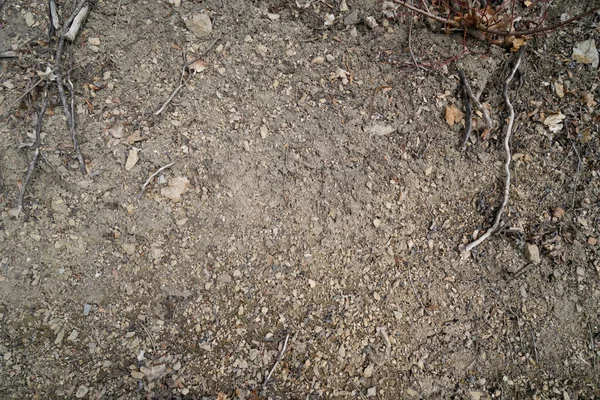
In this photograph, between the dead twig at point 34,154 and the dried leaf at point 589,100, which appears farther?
the dried leaf at point 589,100

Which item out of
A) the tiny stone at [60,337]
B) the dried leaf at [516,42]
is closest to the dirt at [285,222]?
the tiny stone at [60,337]

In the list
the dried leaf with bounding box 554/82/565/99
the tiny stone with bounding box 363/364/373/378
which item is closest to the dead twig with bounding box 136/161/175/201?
the tiny stone with bounding box 363/364/373/378

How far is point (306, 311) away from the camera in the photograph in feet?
7.07

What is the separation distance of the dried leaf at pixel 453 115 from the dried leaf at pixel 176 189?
146cm

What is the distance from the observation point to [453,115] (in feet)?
7.88

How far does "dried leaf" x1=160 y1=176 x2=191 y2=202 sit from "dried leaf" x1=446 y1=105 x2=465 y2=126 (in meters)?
1.46

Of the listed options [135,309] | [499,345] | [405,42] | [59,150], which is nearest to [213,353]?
[135,309]

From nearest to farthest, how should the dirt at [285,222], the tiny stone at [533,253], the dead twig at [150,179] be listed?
the dirt at [285,222] → the dead twig at [150,179] → the tiny stone at [533,253]

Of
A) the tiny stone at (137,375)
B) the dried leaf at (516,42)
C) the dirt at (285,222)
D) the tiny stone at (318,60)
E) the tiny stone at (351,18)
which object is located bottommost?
the tiny stone at (137,375)

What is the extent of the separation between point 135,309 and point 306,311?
32.9 inches

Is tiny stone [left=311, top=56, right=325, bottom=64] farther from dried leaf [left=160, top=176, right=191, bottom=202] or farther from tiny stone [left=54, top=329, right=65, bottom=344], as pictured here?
tiny stone [left=54, top=329, right=65, bottom=344]

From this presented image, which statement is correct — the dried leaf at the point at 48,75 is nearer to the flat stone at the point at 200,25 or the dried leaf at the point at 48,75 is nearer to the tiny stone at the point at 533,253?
the flat stone at the point at 200,25

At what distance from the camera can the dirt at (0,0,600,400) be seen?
6.78 ft

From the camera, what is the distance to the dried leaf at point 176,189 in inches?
86.0
